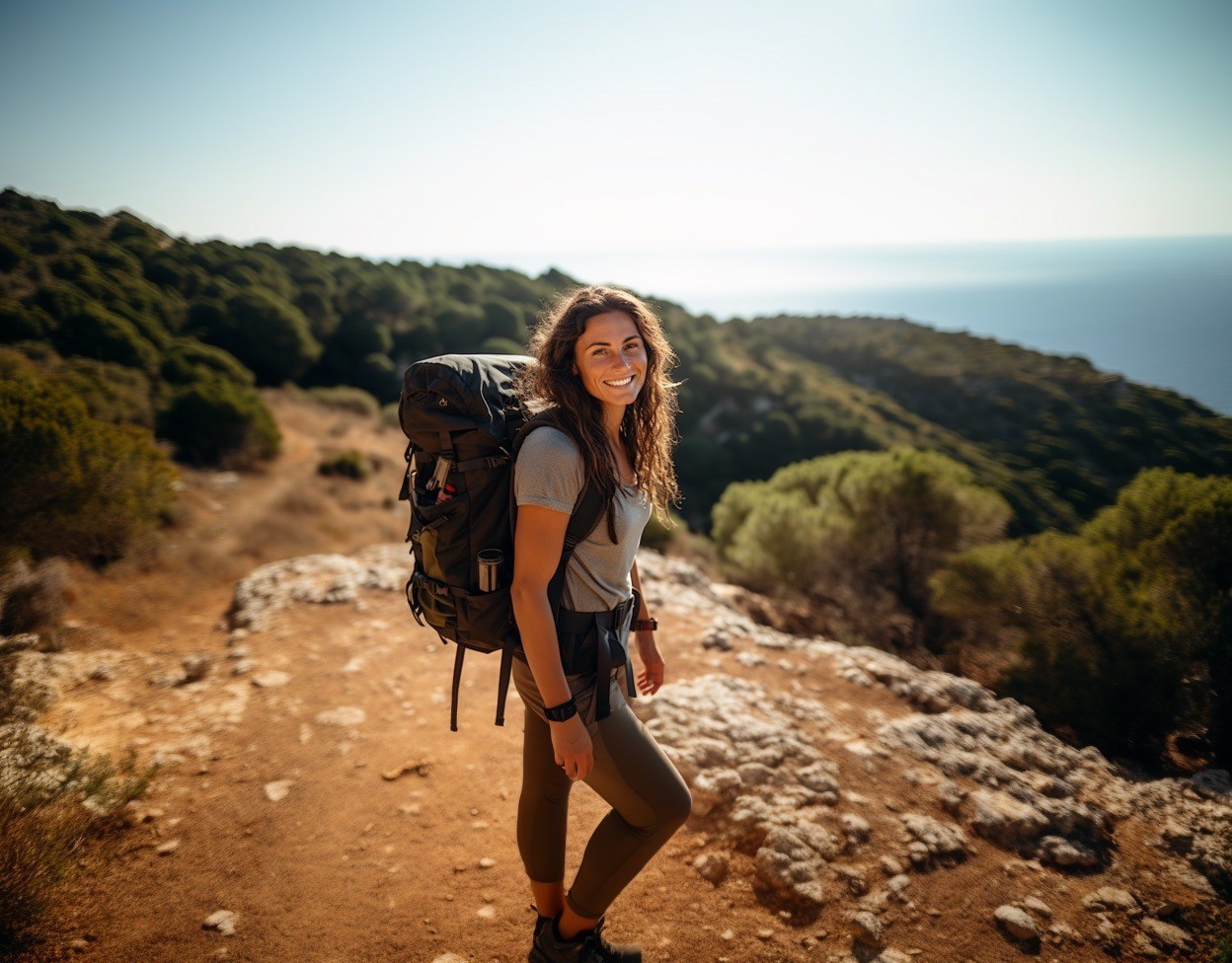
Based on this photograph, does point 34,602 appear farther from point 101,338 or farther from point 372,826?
point 101,338

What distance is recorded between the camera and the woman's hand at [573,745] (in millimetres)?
1674

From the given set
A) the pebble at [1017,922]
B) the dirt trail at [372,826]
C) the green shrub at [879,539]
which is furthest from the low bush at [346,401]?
the pebble at [1017,922]

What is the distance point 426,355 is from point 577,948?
3359 cm

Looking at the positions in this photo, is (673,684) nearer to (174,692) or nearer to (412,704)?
(412,704)

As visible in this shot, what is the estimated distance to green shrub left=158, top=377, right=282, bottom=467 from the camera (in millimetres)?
14164

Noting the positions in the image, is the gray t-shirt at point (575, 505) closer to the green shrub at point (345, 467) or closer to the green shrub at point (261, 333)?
the green shrub at point (345, 467)

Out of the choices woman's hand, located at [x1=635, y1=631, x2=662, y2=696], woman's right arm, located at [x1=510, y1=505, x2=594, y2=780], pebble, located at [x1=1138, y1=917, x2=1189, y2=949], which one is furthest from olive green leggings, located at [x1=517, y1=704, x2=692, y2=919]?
pebble, located at [x1=1138, y1=917, x2=1189, y2=949]

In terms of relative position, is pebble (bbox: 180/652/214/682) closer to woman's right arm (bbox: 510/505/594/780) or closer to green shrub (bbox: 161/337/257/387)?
woman's right arm (bbox: 510/505/594/780)

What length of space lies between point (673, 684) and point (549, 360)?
366 centimetres

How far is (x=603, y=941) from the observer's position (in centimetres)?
212

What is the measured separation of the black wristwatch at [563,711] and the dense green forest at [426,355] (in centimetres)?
742

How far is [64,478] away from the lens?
6438 mm

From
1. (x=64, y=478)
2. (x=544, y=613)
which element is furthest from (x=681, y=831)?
(x=64, y=478)

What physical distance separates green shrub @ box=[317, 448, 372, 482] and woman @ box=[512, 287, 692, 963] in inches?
587
